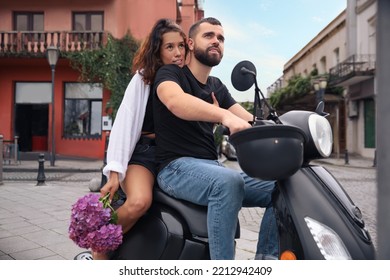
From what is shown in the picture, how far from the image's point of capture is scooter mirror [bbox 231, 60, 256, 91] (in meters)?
1.25

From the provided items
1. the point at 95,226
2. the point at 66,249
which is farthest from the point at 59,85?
the point at 95,226

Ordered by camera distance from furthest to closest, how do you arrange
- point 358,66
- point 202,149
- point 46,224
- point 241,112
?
point 46,224 → point 358,66 → point 241,112 → point 202,149

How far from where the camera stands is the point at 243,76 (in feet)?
4.11

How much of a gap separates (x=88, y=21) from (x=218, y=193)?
12.0m

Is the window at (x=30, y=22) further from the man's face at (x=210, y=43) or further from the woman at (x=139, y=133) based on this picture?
the man's face at (x=210, y=43)

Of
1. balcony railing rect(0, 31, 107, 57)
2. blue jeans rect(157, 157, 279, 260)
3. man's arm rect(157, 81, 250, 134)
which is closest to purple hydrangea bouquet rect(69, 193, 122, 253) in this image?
blue jeans rect(157, 157, 279, 260)

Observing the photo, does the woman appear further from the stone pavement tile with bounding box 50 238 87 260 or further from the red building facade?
the red building facade

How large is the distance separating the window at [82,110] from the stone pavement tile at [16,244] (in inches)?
391

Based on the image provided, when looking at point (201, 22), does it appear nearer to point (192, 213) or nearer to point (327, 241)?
point (192, 213)

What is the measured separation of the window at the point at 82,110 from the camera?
1223cm

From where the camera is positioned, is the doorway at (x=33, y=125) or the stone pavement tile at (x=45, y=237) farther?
the doorway at (x=33, y=125)

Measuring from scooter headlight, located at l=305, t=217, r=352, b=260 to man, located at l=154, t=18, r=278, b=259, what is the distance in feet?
0.91

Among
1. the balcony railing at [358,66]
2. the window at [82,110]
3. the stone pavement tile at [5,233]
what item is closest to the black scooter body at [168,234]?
the balcony railing at [358,66]

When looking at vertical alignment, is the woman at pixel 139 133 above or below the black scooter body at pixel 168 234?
above
